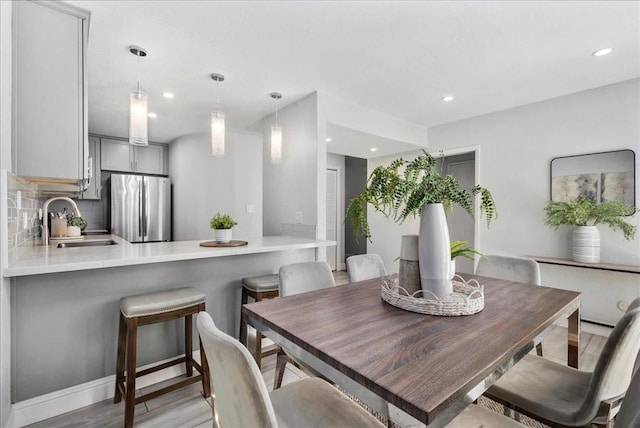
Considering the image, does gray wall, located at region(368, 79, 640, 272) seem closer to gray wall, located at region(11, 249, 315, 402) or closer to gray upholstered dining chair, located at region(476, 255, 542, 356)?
gray upholstered dining chair, located at region(476, 255, 542, 356)

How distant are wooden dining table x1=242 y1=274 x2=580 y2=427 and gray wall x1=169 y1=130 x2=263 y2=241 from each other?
10.2 ft

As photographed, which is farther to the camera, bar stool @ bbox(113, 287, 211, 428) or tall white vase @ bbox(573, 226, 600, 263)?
tall white vase @ bbox(573, 226, 600, 263)

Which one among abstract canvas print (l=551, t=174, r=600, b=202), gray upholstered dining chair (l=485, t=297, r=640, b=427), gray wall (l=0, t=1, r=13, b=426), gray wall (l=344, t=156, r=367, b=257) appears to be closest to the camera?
gray upholstered dining chair (l=485, t=297, r=640, b=427)

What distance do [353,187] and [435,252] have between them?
4.87m

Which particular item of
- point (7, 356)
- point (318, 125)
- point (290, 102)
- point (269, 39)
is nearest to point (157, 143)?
point (290, 102)

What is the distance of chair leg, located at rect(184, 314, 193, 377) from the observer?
2074 mm

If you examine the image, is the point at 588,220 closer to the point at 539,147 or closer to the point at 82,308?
the point at 539,147

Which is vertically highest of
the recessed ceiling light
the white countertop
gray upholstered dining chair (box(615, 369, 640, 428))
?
the recessed ceiling light

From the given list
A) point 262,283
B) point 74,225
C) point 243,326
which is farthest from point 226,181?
point 243,326

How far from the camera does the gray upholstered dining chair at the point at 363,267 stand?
2121mm

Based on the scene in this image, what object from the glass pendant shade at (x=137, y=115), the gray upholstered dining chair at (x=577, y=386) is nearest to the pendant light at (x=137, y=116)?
the glass pendant shade at (x=137, y=115)

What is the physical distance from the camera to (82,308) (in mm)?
1836

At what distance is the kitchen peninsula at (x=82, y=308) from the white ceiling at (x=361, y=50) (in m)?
1.48

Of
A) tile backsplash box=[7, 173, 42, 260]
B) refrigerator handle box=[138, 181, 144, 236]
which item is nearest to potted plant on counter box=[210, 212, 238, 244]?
tile backsplash box=[7, 173, 42, 260]
